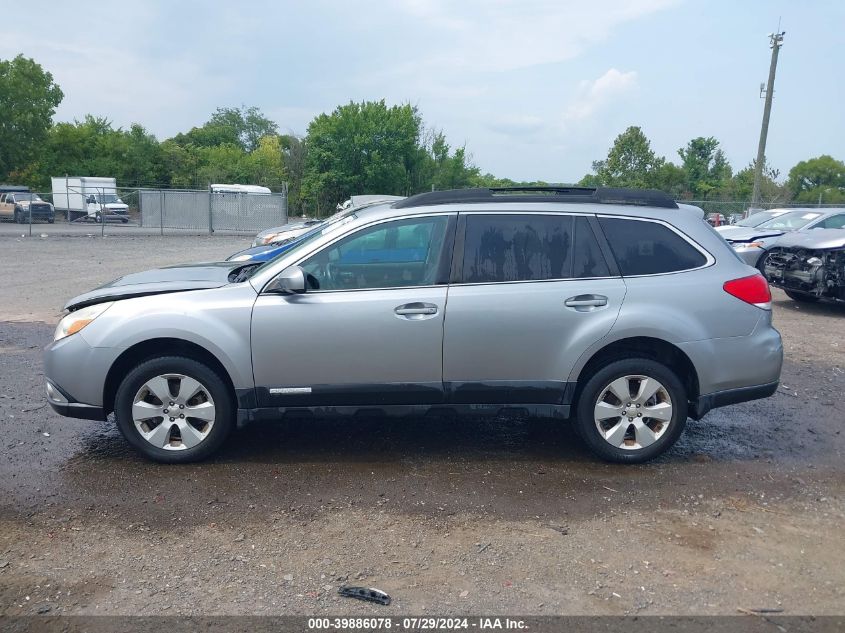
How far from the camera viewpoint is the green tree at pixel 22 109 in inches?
1812

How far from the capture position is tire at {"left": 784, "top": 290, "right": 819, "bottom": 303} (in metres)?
11.7

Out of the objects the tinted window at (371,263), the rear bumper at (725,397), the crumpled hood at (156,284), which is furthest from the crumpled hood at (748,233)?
the crumpled hood at (156,284)

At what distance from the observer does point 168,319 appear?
4789 millimetres

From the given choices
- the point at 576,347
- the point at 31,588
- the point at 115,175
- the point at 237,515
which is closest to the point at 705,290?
the point at 576,347

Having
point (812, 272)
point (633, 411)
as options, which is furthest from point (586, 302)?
point (812, 272)

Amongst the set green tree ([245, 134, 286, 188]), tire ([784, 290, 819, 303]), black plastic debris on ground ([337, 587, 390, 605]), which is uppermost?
green tree ([245, 134, 286, 188])

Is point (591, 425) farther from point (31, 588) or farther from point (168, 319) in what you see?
point (31, 588)

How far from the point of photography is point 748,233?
15.0 metres

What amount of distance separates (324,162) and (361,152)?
94.3 inches

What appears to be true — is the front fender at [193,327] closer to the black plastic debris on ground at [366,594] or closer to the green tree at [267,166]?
the black plastic debris on ground at [366,594]

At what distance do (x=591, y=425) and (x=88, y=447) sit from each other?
362cm

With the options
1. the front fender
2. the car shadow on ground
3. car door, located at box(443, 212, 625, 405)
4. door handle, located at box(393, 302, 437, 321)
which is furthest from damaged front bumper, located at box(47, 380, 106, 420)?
the car shadow on ground

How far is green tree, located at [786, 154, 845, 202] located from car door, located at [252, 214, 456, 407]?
61377mm

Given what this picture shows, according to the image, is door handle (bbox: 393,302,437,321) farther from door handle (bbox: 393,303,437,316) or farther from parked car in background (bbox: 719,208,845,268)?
parked car in background (bbox: 719,208,845,268)
